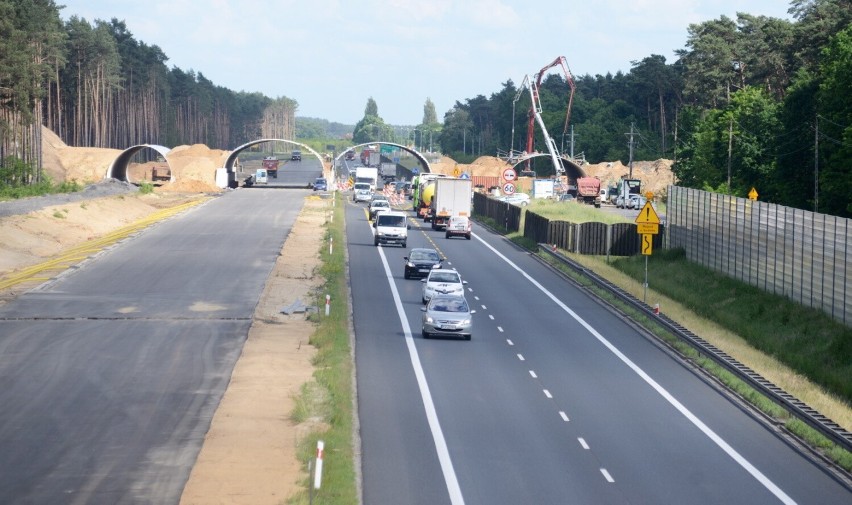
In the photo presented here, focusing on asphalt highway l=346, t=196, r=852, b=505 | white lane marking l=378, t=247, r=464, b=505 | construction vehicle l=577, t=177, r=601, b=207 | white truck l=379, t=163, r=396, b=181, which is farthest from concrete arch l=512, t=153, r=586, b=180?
white lane marking l=378, t=247, r=464, b=505

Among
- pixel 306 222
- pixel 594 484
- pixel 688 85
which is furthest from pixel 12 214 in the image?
pixel 688 85

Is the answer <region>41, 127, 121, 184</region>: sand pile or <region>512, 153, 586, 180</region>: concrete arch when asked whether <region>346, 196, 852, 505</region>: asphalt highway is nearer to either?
<region>41, 127, 121, 184</region>: sand pile

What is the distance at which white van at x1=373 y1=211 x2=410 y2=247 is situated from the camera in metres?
68.9

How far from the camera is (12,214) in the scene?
7419 centimetres

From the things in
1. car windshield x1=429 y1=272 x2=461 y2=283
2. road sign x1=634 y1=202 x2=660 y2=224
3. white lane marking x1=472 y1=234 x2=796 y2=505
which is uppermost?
road sign x1=634 y1=202 x2=660 y2=224

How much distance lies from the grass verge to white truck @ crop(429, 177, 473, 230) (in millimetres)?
33269

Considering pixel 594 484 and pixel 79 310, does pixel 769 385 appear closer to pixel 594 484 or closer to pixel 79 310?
pixel 594 484

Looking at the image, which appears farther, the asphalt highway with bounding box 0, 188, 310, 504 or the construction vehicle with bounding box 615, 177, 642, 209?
the construction vehicle with bounding box 615, 177, 642, 209

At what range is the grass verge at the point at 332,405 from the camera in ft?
64.2

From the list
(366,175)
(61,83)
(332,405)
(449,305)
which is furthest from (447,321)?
(61,83)

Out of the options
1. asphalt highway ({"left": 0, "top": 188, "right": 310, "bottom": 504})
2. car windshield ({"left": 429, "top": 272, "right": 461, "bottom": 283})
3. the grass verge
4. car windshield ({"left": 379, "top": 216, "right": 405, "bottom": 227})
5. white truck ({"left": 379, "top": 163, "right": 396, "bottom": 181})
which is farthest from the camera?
white truck ({"left": 379, "top": 163, "right": 396, "bottom": 181})

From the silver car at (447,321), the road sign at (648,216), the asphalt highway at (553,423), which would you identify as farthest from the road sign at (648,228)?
the silver car at (447,321)

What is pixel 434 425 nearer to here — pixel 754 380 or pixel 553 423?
pixel 553 423

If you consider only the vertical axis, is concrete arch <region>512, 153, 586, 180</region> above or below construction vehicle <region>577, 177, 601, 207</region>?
above
